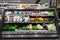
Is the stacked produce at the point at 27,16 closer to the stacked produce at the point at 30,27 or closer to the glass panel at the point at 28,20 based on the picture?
the glass panel at the point at 28,20

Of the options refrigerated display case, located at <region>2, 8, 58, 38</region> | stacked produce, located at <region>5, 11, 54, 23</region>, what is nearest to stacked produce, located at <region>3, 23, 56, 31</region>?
refrigerated display case, located at <region>2, 8, 58, 38</region>

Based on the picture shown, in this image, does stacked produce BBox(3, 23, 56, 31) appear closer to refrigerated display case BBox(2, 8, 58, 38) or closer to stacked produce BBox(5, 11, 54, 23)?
refrigerated display case BBox(2, 8, 58, 38)

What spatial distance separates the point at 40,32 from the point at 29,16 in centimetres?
57

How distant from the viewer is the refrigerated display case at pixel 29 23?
11.7ft

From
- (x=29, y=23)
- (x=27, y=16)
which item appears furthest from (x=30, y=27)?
(x=27, y=16)

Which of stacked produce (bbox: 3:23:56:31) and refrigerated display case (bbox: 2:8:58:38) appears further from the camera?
stacked produce (bbox: 3:23:56:31)

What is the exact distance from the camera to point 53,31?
3684 millimetres

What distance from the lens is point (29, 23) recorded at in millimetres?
3811

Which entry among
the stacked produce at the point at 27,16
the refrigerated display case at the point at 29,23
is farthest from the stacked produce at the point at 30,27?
the stacked produce at the point at 27,16

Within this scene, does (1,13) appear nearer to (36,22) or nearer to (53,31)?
(36,22)

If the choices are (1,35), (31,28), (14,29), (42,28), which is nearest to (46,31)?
(42,28)

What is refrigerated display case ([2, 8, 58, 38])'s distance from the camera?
3.57 meters

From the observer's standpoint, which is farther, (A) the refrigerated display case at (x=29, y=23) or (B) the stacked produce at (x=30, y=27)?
(B) the stacked produce at (x=30, y=27)

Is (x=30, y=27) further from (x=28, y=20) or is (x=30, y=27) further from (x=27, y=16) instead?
(x=27, y=16)
